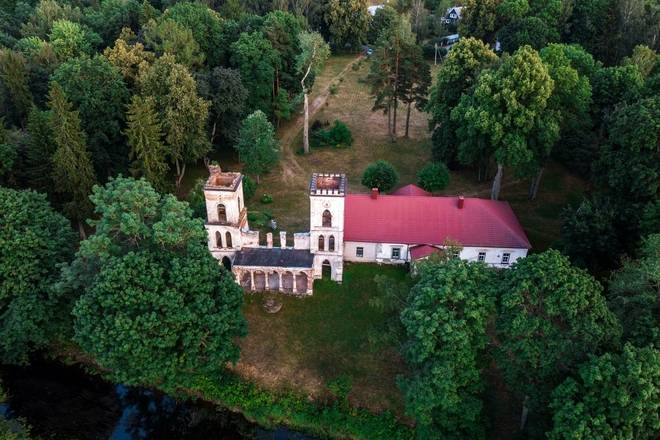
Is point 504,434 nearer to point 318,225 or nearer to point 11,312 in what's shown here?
point 318,225

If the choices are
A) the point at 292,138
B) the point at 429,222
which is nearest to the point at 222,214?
the point at 429,222

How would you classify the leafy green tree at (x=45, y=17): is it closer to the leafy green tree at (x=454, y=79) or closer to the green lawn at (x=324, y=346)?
the leafy green tree at (x=454, y=79)

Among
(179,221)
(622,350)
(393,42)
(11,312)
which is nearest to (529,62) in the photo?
(393,42)

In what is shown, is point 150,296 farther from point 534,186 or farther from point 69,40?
point 69,40

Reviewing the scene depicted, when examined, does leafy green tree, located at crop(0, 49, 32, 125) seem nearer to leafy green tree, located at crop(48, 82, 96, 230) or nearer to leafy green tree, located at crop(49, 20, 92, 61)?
leafy green tree, located at crop(49, 20, 92, 61)

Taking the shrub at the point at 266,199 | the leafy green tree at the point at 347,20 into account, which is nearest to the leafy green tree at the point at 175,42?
the shrub at the point at 266,199
